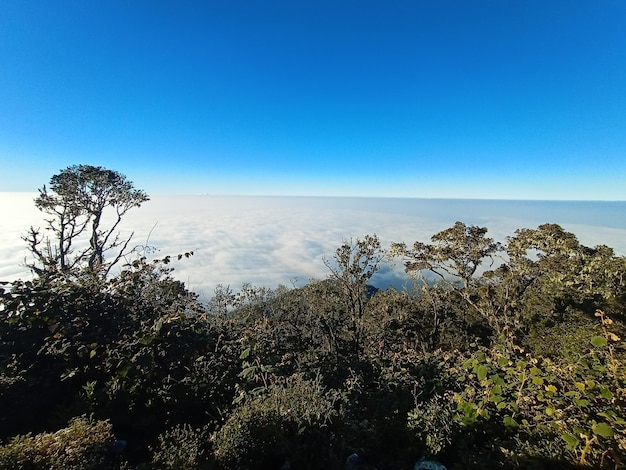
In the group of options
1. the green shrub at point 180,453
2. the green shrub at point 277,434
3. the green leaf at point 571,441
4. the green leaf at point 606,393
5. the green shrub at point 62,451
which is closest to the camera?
the green shrub at point 62,451

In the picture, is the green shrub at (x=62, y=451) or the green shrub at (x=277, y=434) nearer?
the green shrub at (x=62, y=451)

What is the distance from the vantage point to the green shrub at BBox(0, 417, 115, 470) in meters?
2.21

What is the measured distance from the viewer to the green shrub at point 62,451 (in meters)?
2.21

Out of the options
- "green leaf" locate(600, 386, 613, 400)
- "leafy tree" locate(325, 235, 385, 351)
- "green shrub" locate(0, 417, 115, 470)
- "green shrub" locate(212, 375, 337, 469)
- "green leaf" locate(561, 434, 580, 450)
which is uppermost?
"green leaf" locate(600, 386, 613, 400)

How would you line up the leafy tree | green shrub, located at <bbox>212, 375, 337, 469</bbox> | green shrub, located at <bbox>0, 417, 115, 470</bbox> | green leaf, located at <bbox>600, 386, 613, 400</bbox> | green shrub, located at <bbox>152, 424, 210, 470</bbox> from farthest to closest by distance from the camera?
the leafy tree, green shrub, located at <bbox>212, 375, 337, 469</bbox>, green shrub, located at <bbox>152, 424, 210, 470</bbox>, green leaf, located at <bbox>600, 386, 613, 400</bbox>, green shrub, located at <bbox>0, 417, 115, 470</bbox>

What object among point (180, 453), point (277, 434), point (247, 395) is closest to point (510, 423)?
point (277, 434)

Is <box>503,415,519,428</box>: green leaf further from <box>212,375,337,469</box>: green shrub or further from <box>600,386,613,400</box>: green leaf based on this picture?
<box>212,375,337,469</box>: green shrub

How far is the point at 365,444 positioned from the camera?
338cm

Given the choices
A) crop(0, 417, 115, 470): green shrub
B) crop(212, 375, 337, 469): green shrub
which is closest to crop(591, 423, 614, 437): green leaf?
crop(212, 375, 337, 469): green shrub

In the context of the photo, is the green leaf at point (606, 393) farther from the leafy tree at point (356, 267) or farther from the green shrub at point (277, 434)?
the leafy tree at point (356, 267)

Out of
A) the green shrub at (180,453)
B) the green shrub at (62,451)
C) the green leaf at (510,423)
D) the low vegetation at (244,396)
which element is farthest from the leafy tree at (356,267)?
the green shrub at (62,451)

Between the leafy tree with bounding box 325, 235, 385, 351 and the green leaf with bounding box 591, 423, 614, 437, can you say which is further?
the leafy tree with bounding box 325, 235, 385, 351

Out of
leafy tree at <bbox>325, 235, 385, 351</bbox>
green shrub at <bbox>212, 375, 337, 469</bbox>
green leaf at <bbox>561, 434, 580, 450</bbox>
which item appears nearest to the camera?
green leaf at <bbox>561, 434, 580, 450</bbox>

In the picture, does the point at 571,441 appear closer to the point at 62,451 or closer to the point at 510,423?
the point at 510,423
